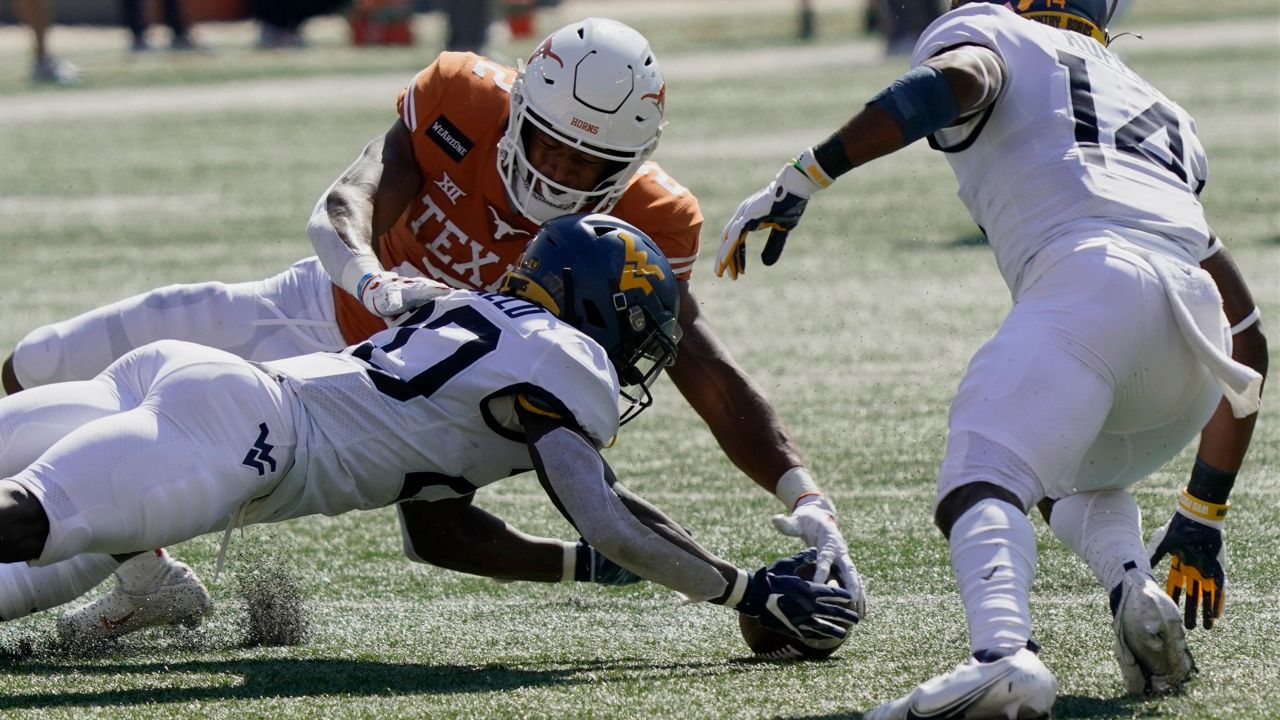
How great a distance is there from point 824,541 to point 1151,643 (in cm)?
84

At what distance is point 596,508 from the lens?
3730mm

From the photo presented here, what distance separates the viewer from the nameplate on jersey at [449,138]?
4977 mm

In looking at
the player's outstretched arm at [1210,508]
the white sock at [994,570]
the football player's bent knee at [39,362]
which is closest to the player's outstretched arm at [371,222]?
the football player's bent knee at [39,362]

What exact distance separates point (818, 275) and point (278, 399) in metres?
6.34

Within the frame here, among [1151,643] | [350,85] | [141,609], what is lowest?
[350,85]

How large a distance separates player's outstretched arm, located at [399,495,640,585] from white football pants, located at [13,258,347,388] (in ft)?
1.95

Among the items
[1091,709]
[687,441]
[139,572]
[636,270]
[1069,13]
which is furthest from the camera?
[687,441]

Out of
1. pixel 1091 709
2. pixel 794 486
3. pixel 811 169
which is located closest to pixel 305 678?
pixel 794 486

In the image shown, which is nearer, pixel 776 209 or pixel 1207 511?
pixel 776 209

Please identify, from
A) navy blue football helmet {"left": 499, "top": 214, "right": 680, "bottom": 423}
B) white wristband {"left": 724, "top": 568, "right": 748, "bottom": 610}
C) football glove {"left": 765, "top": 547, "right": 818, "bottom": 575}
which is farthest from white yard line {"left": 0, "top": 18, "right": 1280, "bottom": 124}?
white wristband {"left": 724, "top": 568, "right": 748, "bottom": 610}

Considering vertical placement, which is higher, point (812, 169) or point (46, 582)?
point (812, 169)

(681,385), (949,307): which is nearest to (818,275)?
(949,307)

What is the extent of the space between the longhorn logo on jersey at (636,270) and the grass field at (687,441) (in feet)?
2.68

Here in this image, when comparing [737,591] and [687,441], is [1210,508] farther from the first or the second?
[687,441]
